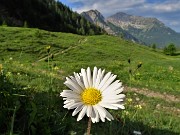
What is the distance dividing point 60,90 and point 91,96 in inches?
361

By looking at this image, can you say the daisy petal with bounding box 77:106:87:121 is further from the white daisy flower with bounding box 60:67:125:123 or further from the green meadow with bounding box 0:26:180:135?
the green meadow with bounding box 0:26:180:135

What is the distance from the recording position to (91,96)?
338 centimetres

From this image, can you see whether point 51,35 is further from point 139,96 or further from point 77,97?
point 77,97

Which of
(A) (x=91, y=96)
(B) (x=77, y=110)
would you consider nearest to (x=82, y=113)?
(B) (x=77, y=110)

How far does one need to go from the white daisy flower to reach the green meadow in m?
0.64

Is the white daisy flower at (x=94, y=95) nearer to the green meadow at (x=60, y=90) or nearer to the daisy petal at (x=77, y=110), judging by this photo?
the daisy petal at (x=77, y=110)

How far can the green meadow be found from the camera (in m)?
5.54

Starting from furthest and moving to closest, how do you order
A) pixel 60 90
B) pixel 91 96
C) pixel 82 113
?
pixel 60 90
pixel 91 96
pixel 82 113

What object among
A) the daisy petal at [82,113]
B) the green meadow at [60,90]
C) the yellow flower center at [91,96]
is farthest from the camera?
the green meadow at [60,90]

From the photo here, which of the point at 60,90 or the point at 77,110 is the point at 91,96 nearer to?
the point at 77,110

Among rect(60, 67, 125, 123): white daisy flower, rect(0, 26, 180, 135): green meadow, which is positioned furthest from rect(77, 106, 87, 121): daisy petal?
rect(0, 26, 180, 135): green meadow

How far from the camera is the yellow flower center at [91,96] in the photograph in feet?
10.9

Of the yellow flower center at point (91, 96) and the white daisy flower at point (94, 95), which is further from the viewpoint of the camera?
the yellow flower center at point (91, 96)

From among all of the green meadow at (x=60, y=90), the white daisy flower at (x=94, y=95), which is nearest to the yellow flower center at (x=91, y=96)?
the white daisy flower at (x=94, y=95)
